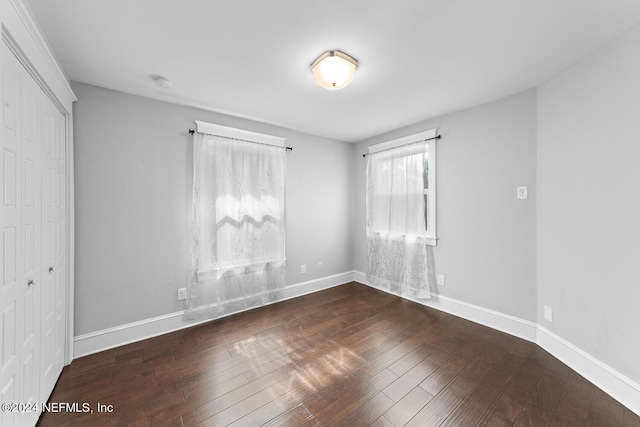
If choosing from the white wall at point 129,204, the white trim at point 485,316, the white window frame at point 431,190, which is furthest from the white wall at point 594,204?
the white wall at point 129,204

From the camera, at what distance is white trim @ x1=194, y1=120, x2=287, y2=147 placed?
282 centimetres

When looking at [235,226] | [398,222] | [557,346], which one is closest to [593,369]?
[557,346]

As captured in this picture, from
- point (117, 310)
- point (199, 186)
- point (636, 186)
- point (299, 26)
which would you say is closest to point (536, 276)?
point (636, 186)

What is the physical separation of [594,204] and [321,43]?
96.7 inches

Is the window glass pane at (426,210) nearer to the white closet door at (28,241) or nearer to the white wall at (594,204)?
the white wall at (594,204)

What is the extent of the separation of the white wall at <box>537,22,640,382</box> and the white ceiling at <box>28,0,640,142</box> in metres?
0.26

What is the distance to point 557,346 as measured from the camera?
7.04ft

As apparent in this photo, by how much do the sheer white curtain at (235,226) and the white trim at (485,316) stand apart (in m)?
2.15

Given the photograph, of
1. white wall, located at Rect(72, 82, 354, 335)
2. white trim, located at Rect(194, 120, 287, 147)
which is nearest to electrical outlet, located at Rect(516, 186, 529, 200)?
white trim, located at Rect(194, 120, 287, 147)

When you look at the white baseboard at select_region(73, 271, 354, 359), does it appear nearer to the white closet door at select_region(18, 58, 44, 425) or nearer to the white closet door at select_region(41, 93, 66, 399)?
the white closet door at select_region(41, 93, 66, 399)

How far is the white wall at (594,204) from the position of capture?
1646mm

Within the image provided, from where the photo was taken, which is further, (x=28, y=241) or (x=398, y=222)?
(x=398, y=222)

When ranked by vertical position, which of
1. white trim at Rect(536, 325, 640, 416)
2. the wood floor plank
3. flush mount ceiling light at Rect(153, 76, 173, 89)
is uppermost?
flush mount ceiling light at Rect(153, 76, 173, 89)

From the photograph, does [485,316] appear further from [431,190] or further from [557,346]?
[431,190]
